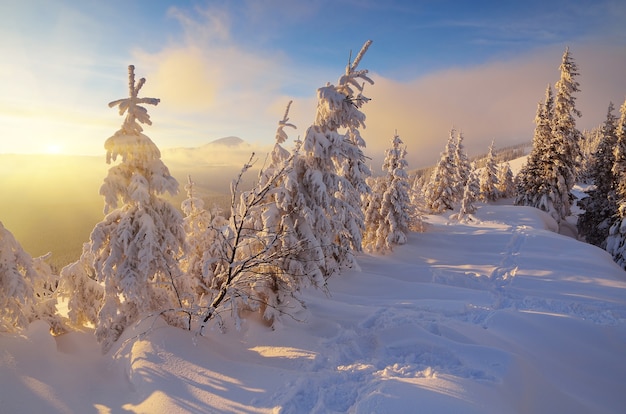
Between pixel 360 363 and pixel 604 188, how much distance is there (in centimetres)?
3479

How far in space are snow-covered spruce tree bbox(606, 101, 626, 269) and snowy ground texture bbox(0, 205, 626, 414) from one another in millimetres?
12862

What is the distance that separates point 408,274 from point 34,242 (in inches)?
4033

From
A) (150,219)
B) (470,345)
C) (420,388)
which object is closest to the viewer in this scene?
(420,388)

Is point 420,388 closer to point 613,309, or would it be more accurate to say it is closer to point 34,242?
point 613,309

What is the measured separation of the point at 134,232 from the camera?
10.1 m

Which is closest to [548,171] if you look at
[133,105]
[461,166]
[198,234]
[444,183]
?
[444,183]

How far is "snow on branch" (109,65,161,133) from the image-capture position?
941 cm

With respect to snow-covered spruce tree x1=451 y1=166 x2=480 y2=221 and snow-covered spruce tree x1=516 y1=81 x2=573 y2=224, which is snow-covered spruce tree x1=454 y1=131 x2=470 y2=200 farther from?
snow-covered spruce tree x1=516 y1=81 x2=573 y2=224

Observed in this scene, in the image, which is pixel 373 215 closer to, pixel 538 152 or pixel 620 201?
pixel 620 201

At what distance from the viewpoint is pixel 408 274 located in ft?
65.7

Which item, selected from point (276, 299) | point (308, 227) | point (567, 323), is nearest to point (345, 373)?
point (276, 299)

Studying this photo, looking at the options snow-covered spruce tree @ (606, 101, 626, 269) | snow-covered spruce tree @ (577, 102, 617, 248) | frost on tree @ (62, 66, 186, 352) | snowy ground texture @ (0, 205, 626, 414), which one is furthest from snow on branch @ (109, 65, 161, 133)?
snow-covered spruce tree @ (577, 102, 617, 248)

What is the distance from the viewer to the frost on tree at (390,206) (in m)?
25.0

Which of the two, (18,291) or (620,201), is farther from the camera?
(620,201)
